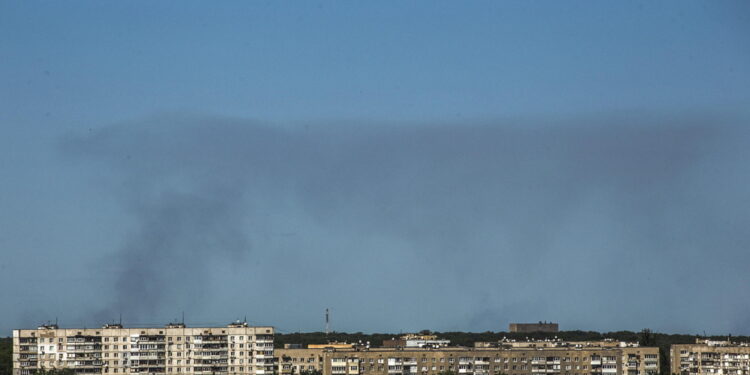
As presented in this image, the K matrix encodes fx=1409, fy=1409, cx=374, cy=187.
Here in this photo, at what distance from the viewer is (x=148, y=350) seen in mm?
149250

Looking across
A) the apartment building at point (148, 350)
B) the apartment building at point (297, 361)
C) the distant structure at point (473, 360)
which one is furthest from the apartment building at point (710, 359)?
the apartment building at point (148, 350)

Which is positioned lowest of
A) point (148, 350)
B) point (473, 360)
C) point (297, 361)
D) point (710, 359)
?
point (710, 359)

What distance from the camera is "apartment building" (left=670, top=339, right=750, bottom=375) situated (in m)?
171

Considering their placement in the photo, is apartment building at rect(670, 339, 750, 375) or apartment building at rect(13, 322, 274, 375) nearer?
apartment building at rect(13, 322, 274, 375)

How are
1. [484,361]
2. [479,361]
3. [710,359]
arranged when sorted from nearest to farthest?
[479,361]
[484,361]
[710,359]

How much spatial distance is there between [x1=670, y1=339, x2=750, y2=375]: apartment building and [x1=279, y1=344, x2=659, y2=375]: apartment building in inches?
152

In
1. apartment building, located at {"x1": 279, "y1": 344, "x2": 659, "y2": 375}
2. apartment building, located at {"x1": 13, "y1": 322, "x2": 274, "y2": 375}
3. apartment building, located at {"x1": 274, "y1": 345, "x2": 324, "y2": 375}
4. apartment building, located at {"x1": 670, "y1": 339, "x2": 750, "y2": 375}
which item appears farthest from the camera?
apartment building, located at {"x1": 670, "y1": 339, "x2": 750, "y2": 375}

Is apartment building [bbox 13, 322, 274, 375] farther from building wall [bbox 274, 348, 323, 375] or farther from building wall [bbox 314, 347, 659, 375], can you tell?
building wall [bbox 274, 348, 323, 375]

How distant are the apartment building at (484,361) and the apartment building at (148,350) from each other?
43.4 ft

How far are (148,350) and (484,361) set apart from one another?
130 feet

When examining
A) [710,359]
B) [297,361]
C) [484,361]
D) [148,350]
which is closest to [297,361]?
[297,361]

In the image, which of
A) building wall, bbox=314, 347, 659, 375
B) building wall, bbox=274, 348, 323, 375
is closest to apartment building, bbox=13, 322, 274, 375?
building wall, bbox=314, 347, 659, 375

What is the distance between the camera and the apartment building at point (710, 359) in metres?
171

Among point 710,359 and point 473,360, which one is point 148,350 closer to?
point 473,360
